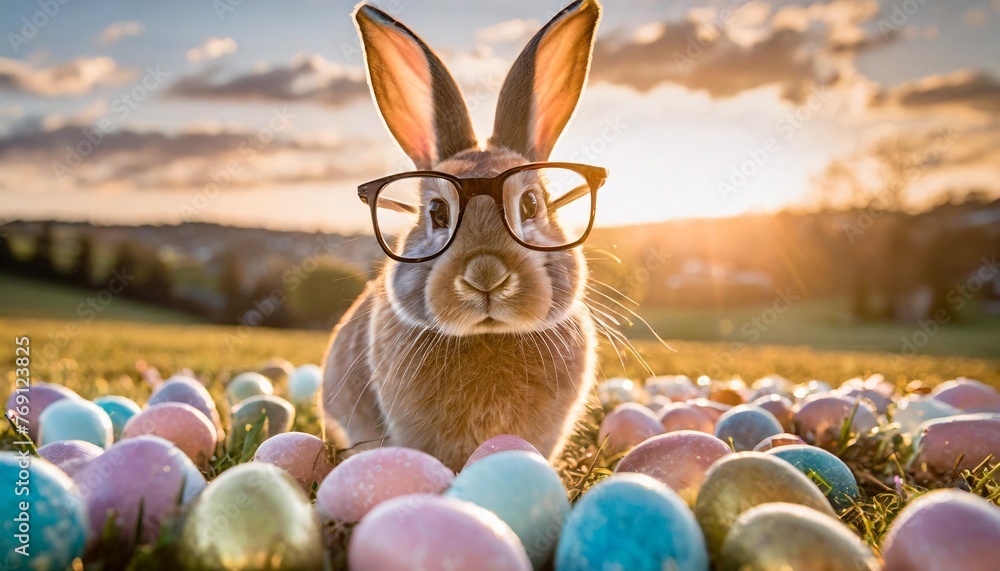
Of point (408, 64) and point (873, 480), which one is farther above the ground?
point (408, 64)

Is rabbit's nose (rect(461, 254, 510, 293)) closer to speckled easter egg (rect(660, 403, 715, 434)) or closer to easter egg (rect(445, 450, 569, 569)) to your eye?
easter egg (rect(445, 450, 569, 569))

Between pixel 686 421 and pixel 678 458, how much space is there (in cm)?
124

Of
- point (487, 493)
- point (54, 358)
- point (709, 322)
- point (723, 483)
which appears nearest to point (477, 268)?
point (487, 493)

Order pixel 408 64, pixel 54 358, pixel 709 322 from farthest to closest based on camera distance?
pixel 709 322 → pixel 54 358 → pixel 408 64

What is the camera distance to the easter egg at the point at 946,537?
138 cm

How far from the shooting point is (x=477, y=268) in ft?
7.96

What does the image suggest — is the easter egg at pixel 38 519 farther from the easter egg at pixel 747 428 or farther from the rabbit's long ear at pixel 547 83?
the easter egg at pixel 747 428

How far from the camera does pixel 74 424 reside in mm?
2840

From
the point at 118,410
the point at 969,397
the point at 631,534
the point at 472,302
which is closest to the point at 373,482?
the point at 631,534

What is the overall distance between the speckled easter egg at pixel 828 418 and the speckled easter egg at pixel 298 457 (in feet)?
6.94

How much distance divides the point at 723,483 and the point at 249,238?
35.1 meters

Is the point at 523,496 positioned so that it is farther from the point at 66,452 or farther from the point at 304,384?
the point at 304,384

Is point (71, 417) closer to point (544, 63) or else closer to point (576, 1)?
point (544, 63)

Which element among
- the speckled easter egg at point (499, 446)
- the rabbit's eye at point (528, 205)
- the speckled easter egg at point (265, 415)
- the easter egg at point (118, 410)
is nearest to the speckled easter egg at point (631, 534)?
the speckled easter egg at point (499, 446)
